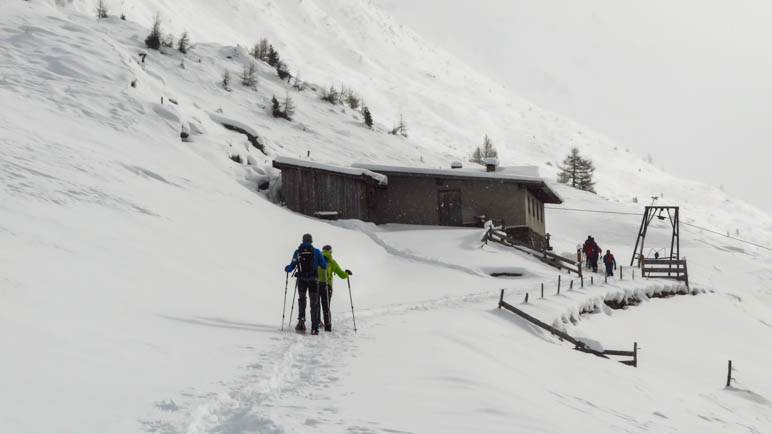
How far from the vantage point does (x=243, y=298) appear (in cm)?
1452

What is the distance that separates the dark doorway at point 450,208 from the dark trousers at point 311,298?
23675 millimetres

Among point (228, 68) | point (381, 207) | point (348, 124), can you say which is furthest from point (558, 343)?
point (228, 68)

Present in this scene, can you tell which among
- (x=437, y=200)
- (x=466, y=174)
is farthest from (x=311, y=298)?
(x=437, y=200)

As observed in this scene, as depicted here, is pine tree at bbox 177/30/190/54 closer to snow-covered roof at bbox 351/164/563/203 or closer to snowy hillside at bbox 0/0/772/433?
snowy hillside at bbox 0/0/772/433

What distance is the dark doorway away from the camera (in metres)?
34.8

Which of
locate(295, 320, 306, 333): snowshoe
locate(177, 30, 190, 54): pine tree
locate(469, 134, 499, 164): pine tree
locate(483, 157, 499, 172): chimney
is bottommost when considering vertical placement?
locate(295, 320, 306, 333): snowshoe

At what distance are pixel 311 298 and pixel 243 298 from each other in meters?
3.74

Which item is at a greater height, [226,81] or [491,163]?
[226,81]

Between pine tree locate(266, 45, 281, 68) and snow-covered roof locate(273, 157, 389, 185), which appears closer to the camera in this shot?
snow-covered roof locate(273, 157, 389, 185)

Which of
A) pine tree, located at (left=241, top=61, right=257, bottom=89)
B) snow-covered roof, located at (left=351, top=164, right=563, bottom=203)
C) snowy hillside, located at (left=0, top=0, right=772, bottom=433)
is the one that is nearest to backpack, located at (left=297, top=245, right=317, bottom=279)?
snowy hillside, located at (left=0, top=0, right=772, bottom=433)

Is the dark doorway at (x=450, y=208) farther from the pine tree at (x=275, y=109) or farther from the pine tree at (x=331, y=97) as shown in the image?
the pine tree at (x=331, y=97)

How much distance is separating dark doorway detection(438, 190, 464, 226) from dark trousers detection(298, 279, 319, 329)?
23.7 meters

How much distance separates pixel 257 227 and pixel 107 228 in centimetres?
977

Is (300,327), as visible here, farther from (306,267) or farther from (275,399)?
(275,399)
